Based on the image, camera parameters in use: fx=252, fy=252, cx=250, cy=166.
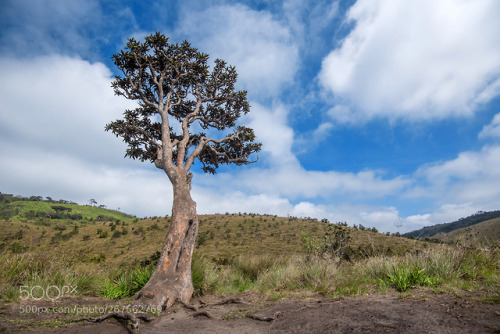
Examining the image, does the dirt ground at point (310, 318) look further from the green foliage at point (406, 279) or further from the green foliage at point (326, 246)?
the green foliage at point (326, 246)

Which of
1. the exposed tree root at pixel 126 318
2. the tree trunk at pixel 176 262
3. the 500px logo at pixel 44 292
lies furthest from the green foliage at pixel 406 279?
the 500px logo at pixel 44 292

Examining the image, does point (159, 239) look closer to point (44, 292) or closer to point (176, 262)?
point (44, 292)

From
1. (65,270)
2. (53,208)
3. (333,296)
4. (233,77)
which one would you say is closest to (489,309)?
(333,296)

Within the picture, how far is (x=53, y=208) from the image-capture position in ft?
251

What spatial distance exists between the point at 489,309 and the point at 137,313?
6464 millimetres

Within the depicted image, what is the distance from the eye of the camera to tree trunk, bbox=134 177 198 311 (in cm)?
650

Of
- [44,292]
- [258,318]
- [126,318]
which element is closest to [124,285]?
[44,292]

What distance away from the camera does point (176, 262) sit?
7.62 meters

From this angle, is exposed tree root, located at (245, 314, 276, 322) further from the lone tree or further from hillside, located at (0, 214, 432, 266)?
hillside, located at (0, 214, 432, 266)

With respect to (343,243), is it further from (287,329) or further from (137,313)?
(137,313)

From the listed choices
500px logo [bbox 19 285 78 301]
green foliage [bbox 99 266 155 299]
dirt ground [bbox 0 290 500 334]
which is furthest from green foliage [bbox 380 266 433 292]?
500px logo [bbox 19 285 78 301]

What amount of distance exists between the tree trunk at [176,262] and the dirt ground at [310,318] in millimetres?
587

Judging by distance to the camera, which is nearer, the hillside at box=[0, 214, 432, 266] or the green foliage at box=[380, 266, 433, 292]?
the green foliage at box=[380, 266, 433, 292]

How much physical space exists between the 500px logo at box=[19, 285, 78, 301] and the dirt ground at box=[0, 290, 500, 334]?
69 centimetres
